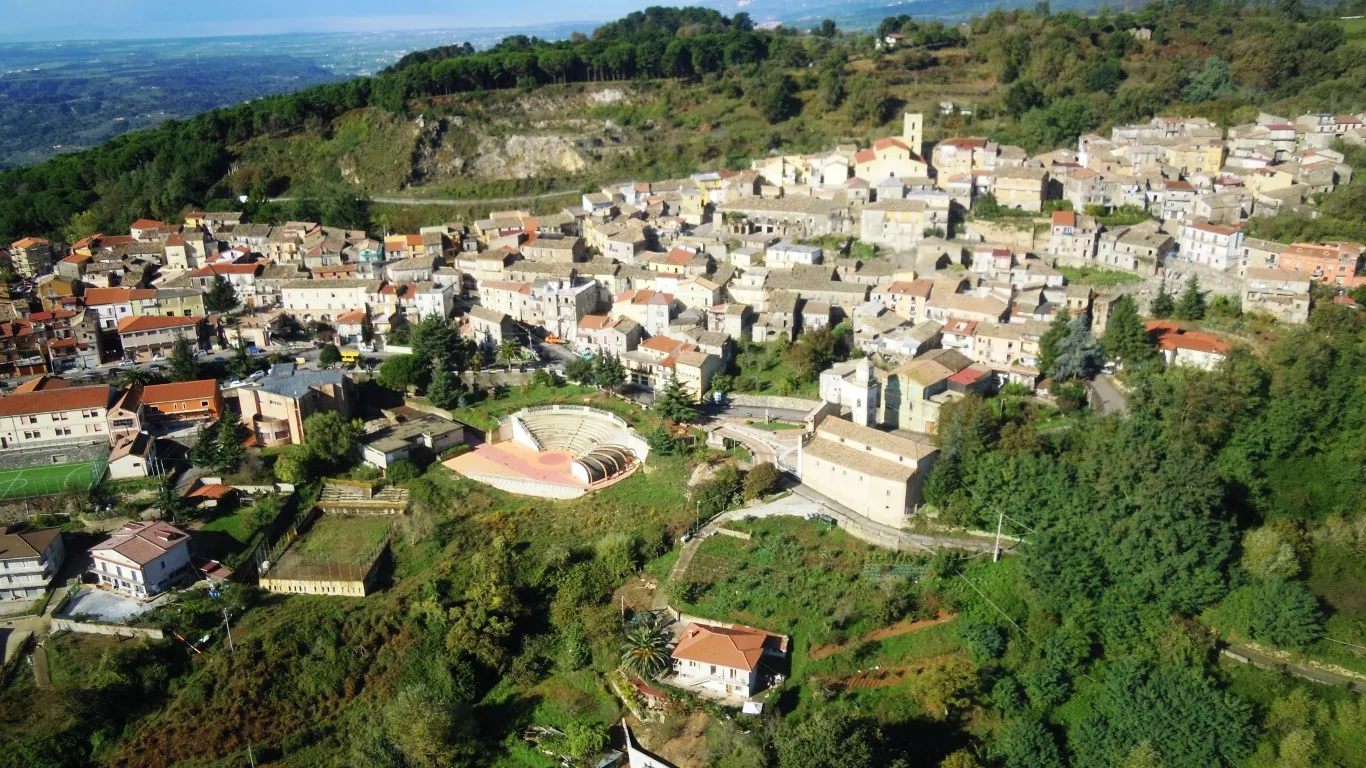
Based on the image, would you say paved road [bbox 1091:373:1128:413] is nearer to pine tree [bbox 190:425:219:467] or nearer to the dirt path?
the dirt path

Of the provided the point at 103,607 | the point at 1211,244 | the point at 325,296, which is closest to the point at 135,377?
the point at 325,296

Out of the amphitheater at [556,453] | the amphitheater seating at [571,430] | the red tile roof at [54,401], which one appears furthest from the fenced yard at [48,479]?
the amphitheater seating at [571,430]

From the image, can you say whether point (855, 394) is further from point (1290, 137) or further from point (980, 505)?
point (1290, 137)

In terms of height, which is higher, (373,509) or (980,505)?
(980,505)

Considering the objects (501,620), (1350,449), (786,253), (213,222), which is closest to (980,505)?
(1350,449)

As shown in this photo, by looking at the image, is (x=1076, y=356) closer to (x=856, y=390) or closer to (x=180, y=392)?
(x=856, y=390)
